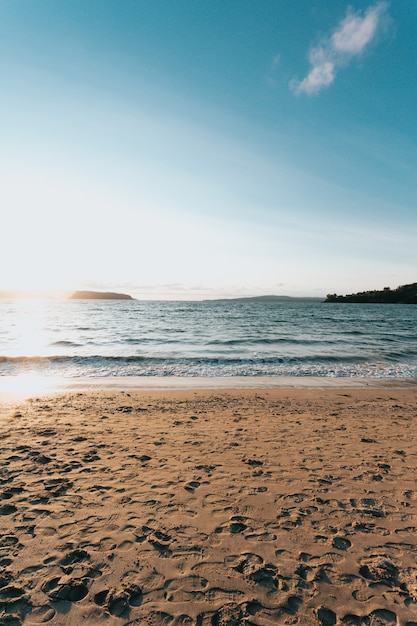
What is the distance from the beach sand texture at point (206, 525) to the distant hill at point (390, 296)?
168 metres

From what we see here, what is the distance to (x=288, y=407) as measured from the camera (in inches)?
461

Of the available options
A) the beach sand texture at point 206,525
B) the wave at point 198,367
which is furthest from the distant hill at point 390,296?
the beach sand texture at point 206,525

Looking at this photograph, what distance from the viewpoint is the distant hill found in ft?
501

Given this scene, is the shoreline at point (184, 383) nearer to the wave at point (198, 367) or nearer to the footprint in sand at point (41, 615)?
the wave at point (198, 367)

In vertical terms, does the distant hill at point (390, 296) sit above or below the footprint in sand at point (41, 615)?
above

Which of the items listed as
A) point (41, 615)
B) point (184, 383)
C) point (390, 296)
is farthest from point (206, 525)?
point (390, 296)

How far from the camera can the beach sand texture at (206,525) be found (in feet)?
11.6

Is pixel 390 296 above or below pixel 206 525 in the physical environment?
above

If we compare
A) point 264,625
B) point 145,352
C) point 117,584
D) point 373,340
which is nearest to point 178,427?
point 117,584

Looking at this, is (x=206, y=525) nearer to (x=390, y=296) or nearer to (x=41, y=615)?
(x=41, y=615)

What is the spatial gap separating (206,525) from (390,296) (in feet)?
581

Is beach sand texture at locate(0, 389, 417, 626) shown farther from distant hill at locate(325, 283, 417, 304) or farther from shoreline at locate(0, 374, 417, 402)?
distant hill at locate(325, 283, 417, 304)

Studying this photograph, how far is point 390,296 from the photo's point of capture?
158 m

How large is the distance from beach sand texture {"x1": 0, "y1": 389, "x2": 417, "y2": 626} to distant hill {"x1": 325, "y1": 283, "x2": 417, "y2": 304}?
16791 centimetres
